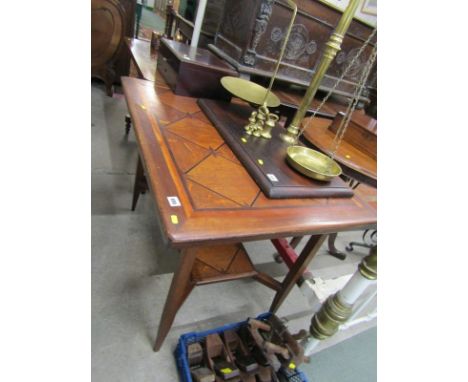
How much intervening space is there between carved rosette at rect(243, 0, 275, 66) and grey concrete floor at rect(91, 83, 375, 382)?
126 cm

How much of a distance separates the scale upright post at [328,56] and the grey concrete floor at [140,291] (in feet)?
2.84

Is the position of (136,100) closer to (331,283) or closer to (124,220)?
(124,220)

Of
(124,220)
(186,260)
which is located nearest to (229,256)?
(186,260)

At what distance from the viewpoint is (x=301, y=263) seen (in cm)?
139

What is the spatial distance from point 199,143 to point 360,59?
215cm

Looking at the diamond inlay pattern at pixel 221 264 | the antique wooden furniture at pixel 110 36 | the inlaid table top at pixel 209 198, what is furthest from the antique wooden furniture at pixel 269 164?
the antique wooden furniture at pixel 110 36

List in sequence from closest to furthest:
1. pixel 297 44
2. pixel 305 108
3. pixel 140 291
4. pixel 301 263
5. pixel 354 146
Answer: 1. pixel 305 108
2. pixel 301 263
3. pixel 140 291
4. pixel 354 146
5. pixel 297 44

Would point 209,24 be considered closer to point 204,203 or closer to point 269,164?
point 269,164

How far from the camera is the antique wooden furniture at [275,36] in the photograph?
180 centimetres

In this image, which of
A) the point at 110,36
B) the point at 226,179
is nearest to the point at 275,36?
the point at 226,179

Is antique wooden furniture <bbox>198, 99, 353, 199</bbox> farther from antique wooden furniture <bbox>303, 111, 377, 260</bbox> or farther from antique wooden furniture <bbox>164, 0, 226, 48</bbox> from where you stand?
antique wooden furniture <bbox>164, 0, 226, 48</bbox>

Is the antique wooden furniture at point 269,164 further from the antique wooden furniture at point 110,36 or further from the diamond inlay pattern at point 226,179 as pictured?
the antique wooden furniture at point 110,36

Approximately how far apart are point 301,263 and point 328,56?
0.92 meters

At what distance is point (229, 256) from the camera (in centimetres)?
133
